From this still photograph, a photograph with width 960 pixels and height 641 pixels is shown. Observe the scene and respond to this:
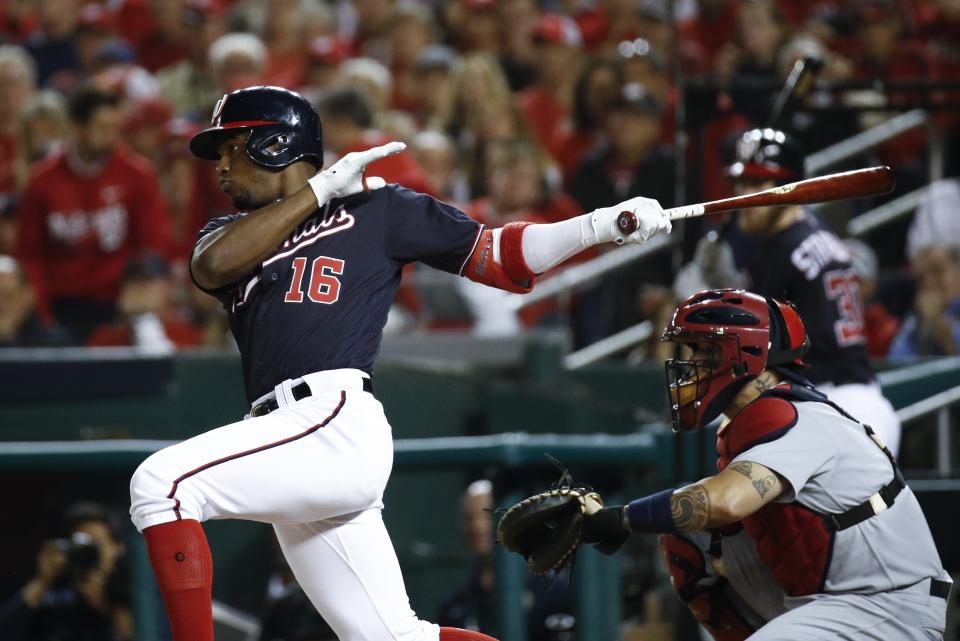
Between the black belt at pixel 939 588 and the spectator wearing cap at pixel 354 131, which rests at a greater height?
the spectator wearing cap at pixel 354 131

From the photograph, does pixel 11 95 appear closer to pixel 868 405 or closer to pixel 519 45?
pixel 519 45

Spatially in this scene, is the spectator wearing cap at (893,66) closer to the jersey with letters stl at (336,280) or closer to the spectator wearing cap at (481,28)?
the spectator wearing cap at (481,28)

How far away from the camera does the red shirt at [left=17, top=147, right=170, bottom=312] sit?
7.66 meters

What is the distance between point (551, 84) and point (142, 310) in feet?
10.6

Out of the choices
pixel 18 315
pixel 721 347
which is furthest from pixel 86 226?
pixel 721 347

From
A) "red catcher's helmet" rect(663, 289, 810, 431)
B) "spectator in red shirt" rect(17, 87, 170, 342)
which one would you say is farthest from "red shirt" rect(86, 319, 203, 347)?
"red catcher's helmet" rect(663, 289, 810, 431)

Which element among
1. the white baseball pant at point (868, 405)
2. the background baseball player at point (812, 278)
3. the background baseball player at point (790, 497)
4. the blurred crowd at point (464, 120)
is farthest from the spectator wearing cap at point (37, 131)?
the background baseball player at point (790, 497)

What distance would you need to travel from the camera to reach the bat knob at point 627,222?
3486mm

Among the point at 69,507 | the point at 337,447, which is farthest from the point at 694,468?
the point at 69,507

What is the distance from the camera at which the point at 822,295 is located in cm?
521

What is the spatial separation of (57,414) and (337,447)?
12.5 feet

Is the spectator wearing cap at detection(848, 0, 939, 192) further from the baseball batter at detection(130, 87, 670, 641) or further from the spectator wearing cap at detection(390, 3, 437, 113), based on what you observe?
the baseball batter at detection(130, 87, 670, 641)

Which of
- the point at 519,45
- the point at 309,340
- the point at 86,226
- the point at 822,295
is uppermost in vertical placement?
the point at 309,340

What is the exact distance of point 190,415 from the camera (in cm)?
691
